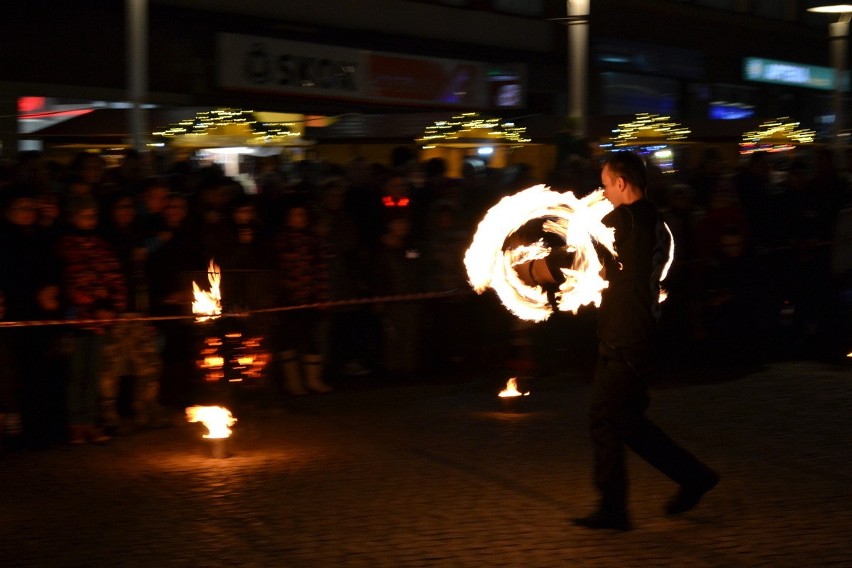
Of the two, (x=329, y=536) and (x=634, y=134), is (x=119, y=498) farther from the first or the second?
(x=634, y=134)

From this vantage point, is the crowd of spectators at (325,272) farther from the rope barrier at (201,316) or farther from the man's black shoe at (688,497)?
the man's black shoe at (688,497)

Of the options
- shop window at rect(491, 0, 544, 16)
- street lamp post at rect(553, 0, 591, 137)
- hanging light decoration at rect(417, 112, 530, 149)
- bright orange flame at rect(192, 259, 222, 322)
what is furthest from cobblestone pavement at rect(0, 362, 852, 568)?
shop window at rect(491, 0, 544, 16)

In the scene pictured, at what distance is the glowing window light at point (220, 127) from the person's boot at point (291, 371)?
9695 millimetres

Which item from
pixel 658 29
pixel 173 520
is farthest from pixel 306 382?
pixel 658 29

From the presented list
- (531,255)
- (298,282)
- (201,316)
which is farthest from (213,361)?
(531,255)

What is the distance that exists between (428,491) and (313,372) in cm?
368

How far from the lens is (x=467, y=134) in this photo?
2148 cm

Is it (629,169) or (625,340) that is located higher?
(629,169)

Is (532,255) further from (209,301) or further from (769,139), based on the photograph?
(769,139)

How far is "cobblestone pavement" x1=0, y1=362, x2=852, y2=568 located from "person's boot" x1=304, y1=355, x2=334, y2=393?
0.33 meters

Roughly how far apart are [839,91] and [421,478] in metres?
17.8

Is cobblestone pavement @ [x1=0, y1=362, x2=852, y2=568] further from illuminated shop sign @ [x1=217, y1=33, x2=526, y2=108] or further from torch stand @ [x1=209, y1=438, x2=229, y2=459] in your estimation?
illuminated shop sign @ [x1=217, y1=33, x2=526, y2=108]

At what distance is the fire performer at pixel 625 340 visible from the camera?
647 cm

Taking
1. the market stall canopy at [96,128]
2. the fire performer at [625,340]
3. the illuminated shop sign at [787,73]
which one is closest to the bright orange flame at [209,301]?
the fire performer at [625,340]
